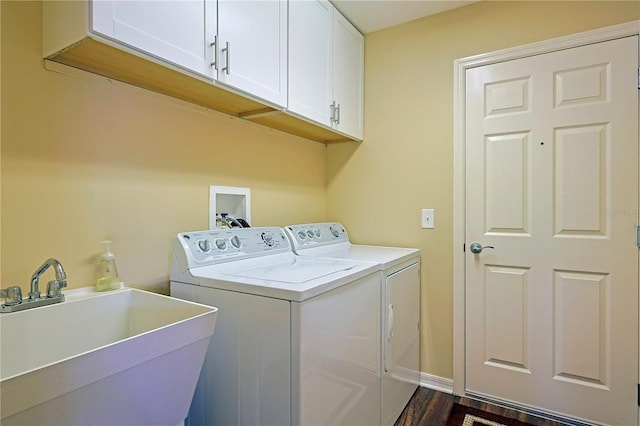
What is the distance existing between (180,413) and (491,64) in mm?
2279

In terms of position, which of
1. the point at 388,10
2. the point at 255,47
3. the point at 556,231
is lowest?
the point at 556,231

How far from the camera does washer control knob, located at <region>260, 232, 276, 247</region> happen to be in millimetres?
1741

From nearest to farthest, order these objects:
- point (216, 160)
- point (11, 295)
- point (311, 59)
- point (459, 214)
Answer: point (11, 295)
point (216, 160)
point (311, 59)
point (459, 214)

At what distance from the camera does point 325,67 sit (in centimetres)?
202

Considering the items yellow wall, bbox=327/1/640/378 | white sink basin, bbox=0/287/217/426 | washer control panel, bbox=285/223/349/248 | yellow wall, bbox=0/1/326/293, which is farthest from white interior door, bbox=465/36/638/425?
white sink basin, bbox=0/287/217/426

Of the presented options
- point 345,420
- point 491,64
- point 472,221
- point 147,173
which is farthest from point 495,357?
point 147,173

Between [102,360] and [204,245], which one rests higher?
Result: [204,245]

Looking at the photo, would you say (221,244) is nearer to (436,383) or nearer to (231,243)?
(231,243)

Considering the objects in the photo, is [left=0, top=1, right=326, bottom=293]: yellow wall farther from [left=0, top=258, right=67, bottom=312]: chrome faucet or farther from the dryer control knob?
the dryer control knob

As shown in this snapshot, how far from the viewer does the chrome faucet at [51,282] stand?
104 cm

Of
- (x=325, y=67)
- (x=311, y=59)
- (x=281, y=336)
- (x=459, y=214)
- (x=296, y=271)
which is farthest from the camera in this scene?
(x=459, y=214)

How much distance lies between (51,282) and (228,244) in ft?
2.10

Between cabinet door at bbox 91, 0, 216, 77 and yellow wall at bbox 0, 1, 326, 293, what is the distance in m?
0.32

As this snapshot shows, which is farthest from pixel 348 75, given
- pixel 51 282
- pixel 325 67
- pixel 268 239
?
pixel 51 282
